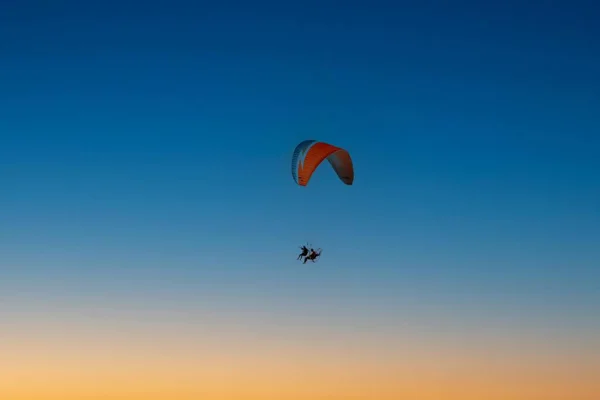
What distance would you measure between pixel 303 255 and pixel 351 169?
857cm

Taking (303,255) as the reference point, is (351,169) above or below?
above

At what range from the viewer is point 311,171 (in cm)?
8781

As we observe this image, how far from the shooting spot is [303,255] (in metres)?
92.6

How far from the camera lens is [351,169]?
91812 millimetres

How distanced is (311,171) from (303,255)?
28.4 feet

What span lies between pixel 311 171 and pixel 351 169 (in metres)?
5.32
